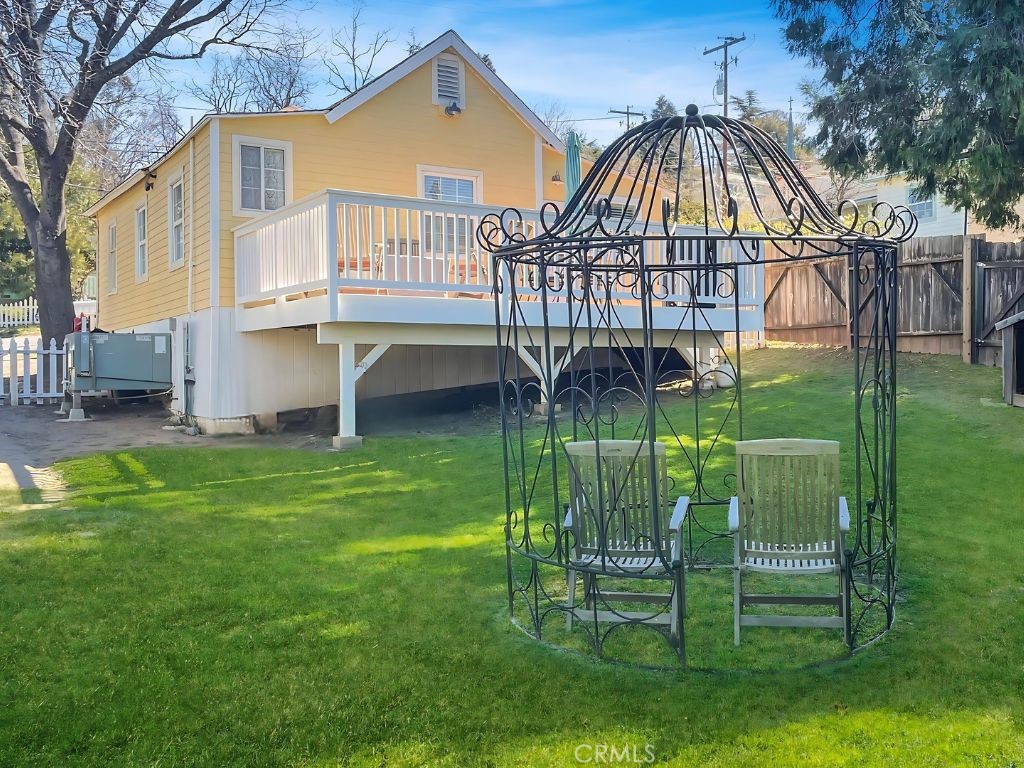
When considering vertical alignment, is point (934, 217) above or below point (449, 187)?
above

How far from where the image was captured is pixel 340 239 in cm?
1136

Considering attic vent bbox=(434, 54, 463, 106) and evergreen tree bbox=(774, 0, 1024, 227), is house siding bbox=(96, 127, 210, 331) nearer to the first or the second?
attic vent bbox=(434, 54, 463, 106)

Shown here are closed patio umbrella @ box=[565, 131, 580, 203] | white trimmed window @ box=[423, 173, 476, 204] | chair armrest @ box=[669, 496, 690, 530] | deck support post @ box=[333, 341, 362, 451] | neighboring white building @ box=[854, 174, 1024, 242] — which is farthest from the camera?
neighboring white building @ box=[854, 174, 1024, 242]

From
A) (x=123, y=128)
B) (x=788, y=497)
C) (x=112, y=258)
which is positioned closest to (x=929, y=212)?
(x=112, y=258)

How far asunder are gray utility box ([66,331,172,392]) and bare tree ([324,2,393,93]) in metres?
21.8

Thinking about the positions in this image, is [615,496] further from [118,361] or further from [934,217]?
[934,217]

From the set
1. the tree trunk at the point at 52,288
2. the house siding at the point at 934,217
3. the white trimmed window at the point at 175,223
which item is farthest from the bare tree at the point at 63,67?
the house siding at the point at 934,217

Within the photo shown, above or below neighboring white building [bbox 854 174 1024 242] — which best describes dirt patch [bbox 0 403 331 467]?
below

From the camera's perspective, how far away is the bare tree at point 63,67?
17953 millimetres

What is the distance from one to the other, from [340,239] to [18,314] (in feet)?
87.2

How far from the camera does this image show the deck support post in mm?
10508

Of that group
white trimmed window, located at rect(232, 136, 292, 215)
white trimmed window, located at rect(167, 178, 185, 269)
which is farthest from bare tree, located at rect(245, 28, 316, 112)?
white trimmed window, located at rect(232, 136, 292, 215)

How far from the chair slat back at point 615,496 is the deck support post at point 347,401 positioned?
6.08m

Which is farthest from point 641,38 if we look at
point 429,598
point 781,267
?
point 429,598
